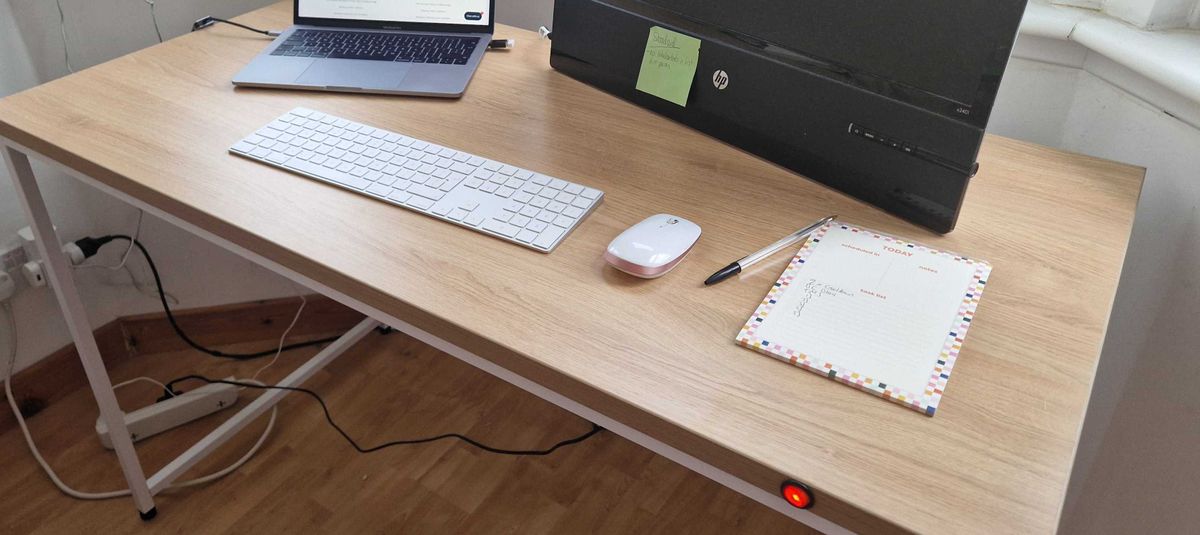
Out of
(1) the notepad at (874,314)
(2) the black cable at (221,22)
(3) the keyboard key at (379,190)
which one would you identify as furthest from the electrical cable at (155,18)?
(1) the notepad at (874,314)

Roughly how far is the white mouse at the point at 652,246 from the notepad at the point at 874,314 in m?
0.10

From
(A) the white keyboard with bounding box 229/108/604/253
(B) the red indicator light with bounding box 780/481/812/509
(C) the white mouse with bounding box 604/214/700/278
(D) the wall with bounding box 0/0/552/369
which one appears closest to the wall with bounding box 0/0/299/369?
(D) the wall with bounding box 0/0/552/369

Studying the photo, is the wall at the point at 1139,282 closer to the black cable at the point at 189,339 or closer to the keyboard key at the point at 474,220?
the keyboard key at the point at 474,220

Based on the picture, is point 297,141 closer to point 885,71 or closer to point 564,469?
point 885,71

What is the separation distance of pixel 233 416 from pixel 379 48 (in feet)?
2.82

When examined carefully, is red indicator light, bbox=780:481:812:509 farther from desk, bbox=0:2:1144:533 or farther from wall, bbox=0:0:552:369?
wall, bbox=0:0:552:369

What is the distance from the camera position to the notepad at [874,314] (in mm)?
688

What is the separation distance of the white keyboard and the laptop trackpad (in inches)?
4.0

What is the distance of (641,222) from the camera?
33.9 inches

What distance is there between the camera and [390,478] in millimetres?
1590

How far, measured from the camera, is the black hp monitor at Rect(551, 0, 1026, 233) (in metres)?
0.82

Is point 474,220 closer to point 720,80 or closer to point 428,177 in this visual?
point 428,177

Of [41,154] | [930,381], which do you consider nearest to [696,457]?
[930,381]

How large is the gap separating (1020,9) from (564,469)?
117cm
